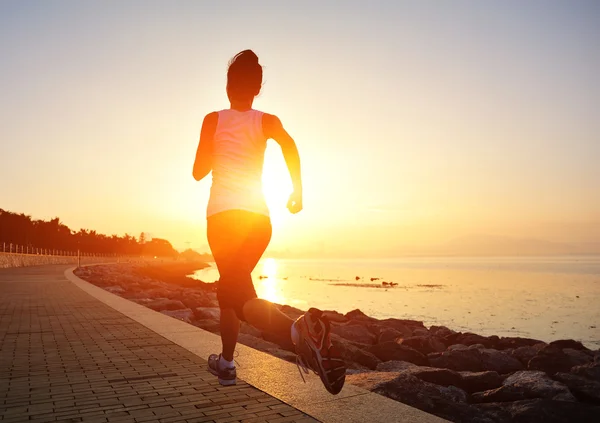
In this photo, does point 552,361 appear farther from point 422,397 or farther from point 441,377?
point 422,397

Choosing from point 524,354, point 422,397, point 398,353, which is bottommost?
point 524,354

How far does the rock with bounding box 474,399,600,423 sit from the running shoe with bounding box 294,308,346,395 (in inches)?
90.3

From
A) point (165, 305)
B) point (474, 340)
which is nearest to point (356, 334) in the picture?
point (474, 340)

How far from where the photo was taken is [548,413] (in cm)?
423

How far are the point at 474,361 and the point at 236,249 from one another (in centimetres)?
768

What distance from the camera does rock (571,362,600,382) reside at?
681 cm

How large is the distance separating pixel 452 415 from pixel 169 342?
11.9 ft

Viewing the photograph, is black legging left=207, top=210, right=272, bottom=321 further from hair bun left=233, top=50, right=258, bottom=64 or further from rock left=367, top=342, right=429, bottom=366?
rock left=367, top=342, right=429, bottom=366

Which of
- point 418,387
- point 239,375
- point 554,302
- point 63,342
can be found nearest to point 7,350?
point 63,342

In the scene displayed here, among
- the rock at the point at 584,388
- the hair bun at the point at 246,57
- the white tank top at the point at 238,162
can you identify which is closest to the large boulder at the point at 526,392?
the rock at the point at 584,388

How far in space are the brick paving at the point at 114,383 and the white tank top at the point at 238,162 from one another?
1.35m

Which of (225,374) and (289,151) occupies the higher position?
(289,151)

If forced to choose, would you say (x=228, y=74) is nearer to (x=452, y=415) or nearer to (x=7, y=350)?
(x=452, y=415)

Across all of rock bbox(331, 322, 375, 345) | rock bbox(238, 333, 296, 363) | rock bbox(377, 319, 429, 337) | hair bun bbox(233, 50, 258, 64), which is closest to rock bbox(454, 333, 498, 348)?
rock bbox(377, 319, 429, 337)
